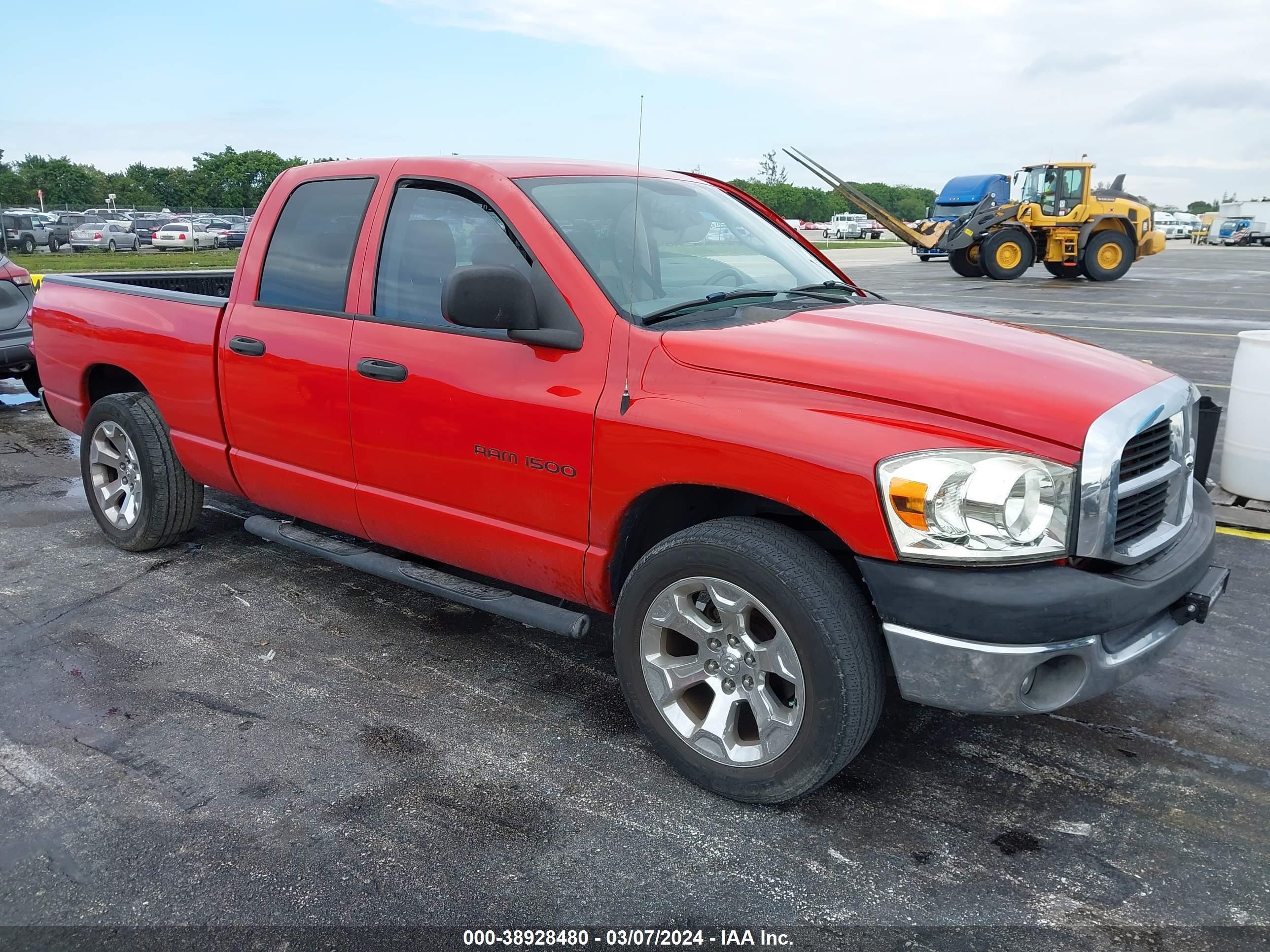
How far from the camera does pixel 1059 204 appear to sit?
25.3 metres

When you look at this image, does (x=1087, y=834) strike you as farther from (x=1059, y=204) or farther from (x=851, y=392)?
(x=1059, y=204)

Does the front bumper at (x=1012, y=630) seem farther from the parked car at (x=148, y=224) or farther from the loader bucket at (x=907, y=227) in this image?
the parked car at (x=148, y=224)

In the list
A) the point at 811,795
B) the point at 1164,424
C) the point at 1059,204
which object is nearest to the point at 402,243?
the point at 811,795

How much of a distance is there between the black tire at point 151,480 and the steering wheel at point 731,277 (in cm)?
276

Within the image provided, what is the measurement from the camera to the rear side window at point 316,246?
3910 mm

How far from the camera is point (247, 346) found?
414 centimetres

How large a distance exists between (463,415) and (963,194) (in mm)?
34317

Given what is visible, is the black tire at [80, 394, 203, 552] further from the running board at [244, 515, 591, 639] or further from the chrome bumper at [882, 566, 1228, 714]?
the chrome bumper at [882, 566, 1228, 714]

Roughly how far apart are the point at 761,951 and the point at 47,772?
226cm

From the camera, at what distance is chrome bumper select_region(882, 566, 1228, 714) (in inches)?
99.0

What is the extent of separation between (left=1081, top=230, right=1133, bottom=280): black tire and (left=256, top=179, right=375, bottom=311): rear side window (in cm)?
2449

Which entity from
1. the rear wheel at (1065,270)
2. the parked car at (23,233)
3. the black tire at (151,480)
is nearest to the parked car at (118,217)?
the parked car at (23,233)

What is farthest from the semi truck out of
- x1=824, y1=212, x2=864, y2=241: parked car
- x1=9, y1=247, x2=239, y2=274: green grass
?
x1=824, y1=212, x2=864, y2=241: parked car


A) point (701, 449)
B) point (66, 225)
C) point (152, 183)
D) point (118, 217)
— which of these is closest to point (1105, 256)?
point (701, 449)
